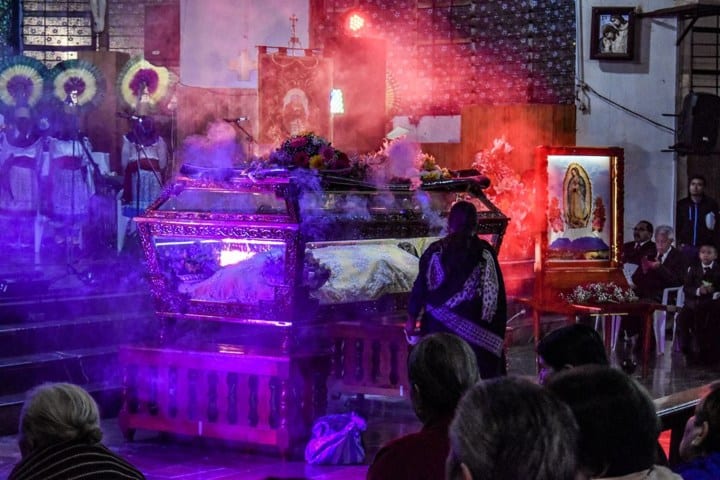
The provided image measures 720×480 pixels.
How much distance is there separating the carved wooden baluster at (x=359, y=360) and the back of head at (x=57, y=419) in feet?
17.8

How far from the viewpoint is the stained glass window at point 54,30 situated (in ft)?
56.0

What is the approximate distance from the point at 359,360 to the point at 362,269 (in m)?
0.78

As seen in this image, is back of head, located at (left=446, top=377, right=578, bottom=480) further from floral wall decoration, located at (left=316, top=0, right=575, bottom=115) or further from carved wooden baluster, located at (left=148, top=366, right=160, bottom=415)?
floral wall decoration, located at (left=316, top=0, right=575, bottom=115)

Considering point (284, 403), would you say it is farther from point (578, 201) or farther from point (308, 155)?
point (578, 201)

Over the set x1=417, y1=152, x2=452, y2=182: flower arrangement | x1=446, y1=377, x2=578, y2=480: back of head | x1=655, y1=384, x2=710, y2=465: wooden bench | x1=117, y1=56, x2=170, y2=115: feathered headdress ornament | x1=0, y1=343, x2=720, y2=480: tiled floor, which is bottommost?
x1=0, y1=343, x2=720, y2=480: tiled floor

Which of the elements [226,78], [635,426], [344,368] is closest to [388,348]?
[344,368]

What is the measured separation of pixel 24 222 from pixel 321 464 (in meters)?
8.54

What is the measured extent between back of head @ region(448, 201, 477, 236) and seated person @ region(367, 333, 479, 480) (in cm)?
300

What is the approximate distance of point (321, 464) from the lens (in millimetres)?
7016

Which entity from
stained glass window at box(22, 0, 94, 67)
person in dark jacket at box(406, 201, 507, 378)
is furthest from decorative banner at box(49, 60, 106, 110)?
person in dark jacket at box(406, 201, 507, 378)

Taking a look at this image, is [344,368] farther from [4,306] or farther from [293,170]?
[4,306]

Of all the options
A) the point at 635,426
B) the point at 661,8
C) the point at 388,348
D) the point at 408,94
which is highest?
the point at 661,8

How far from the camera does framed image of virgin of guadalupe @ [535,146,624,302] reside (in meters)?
10.7

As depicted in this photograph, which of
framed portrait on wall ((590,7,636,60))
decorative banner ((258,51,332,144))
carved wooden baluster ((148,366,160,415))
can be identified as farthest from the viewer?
framed portrait on wall ((590,7,636,60))
